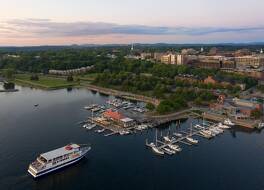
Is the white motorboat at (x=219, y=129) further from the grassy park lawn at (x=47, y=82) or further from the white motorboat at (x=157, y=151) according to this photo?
the grassy park lawn at (x=47, y=82)

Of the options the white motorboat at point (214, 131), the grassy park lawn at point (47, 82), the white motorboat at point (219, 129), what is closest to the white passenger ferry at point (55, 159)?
the white motorboat at point (214, 131)

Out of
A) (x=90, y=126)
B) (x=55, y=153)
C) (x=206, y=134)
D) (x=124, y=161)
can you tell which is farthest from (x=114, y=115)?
(x=55, y=153)

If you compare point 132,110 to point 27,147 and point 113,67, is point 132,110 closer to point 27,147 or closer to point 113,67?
point 27,147

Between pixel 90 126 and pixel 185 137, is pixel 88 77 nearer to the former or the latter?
pixel 90 126

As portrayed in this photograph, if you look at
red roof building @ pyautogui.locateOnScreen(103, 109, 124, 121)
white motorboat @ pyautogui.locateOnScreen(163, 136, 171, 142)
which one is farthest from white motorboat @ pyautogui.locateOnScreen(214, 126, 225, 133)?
red roof building @ pyautogui.locateOnScreen(103, 109, 124, 121)

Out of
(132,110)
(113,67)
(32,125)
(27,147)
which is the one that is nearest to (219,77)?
(132,110)
